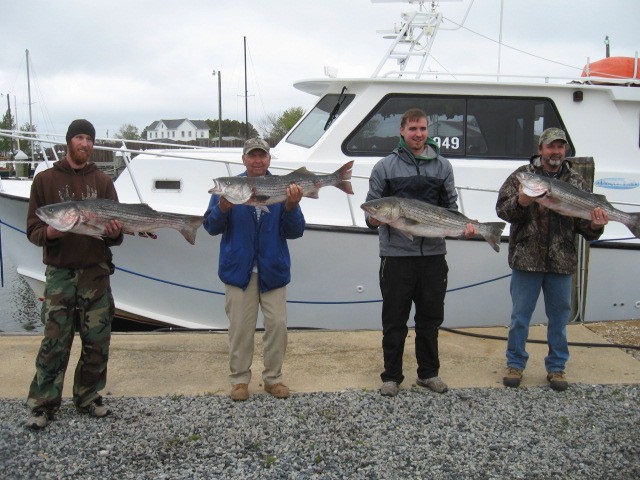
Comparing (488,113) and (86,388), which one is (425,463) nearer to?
(86,388)

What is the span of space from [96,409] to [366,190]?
3.81 meters

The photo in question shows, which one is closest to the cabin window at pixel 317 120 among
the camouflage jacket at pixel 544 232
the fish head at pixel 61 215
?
the camouflage jacket at pixel 544 232

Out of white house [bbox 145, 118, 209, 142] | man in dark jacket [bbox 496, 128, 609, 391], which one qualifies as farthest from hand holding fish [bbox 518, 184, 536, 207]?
white house [bbox 145, 118, 209, 142]

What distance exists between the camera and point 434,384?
4262mm

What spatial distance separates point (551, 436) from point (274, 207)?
7.26ft

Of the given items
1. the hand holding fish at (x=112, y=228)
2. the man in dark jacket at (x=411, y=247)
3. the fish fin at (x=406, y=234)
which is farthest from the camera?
the man in dark jacket at (x=411, y=247)

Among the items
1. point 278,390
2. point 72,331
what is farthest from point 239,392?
point 72,331

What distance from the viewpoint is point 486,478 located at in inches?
123

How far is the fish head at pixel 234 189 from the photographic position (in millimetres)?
3650

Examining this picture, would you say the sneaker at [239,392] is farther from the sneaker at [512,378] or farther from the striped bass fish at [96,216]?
the sneaker at [512,378]

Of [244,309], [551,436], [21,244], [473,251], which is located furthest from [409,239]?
[21,244]

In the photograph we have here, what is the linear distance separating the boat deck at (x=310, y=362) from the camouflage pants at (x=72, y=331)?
53 cm

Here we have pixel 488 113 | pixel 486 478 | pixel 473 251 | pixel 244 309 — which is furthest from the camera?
pixel 488 113

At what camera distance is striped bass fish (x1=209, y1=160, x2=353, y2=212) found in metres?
3.66
